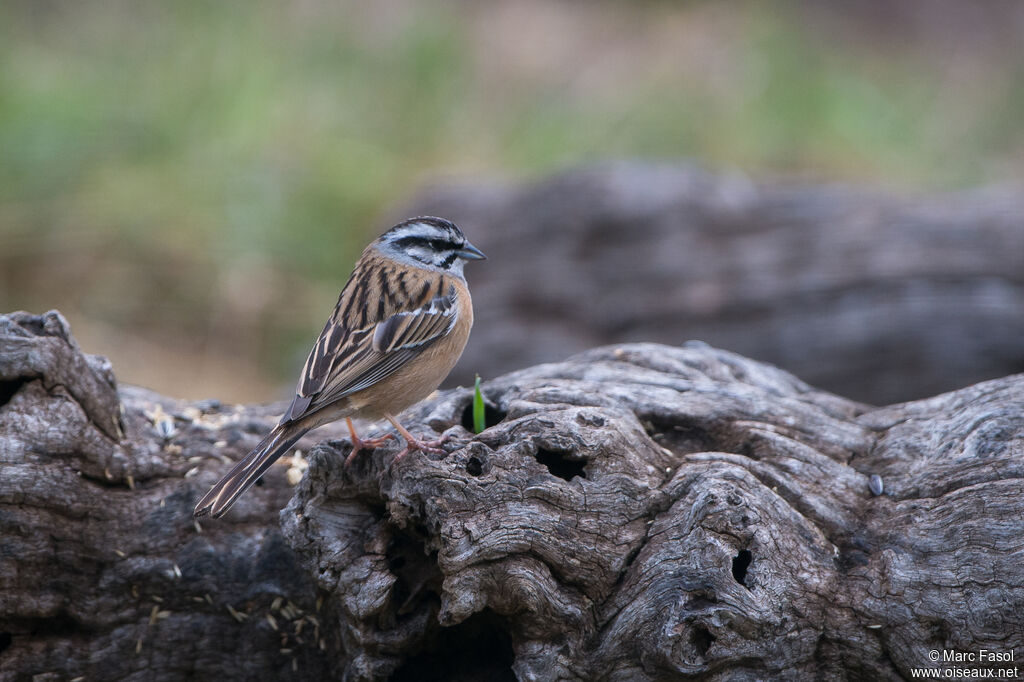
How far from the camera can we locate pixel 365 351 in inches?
181

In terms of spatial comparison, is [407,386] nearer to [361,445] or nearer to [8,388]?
[361,445]

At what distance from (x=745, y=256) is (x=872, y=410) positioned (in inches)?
135

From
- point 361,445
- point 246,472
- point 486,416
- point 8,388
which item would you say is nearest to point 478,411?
point 486,416

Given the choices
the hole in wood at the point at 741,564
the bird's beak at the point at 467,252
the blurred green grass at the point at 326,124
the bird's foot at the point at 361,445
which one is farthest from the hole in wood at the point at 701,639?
the blurred green grass at the point at 326,124

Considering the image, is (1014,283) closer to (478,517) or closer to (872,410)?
(872,410)

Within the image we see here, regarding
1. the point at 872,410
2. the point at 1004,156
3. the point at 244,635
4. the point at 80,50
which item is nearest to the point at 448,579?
the point at 244,635

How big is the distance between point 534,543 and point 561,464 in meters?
0.46

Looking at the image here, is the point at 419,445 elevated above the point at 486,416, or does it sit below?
below

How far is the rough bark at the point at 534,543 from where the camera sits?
374 cm

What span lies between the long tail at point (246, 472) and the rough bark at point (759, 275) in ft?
14.2

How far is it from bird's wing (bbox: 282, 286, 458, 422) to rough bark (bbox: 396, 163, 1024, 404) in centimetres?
362

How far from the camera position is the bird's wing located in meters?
4.36

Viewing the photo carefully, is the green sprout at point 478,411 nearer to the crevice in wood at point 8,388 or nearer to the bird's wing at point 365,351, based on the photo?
the bird's wing at point 365,351

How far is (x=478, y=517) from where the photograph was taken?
379 centimetres
